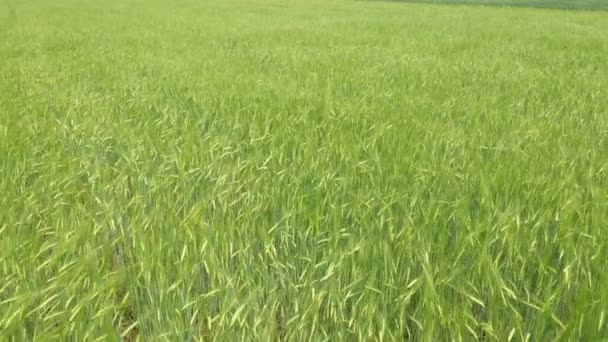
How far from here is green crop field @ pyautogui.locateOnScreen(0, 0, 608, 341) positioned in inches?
47.5

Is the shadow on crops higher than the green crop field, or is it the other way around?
the shadow on crops

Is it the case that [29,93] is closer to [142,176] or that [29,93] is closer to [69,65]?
[69,65]

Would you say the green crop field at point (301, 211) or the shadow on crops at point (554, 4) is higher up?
the shadow on crops at point (554, 4)

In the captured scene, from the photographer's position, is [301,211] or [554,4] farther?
[554,4]

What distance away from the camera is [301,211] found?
171cm

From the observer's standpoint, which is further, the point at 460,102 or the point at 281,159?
the point at 460,102

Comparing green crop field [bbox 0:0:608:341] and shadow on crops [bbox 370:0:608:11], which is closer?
green crop field [bbox 0:0:608:341]

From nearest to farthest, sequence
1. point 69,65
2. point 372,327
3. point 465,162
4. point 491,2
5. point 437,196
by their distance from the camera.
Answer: point 372,327 < point 437,196 < point 465,162 < point 69,65 < point 491,2

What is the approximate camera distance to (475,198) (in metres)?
1.86

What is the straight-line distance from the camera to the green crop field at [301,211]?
121 cm

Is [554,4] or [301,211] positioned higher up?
[554,4]

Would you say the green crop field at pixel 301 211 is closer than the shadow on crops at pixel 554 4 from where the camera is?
Yes

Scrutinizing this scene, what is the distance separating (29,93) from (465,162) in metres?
3.79

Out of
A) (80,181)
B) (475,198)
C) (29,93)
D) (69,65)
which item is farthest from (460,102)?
(69,65)
